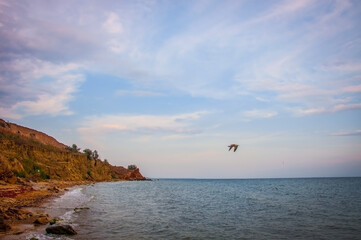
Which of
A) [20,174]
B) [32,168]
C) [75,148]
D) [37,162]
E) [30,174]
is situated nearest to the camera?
[20,174]

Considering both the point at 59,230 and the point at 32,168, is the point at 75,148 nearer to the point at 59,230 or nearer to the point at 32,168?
the point at 32,168

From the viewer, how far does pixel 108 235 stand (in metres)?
18.3

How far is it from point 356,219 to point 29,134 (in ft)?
482

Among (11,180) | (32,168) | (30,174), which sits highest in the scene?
(32,168)

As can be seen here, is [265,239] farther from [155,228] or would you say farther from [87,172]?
[87,172]

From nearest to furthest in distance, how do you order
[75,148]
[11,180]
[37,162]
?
[11,180] < [37,162] < [75,148]

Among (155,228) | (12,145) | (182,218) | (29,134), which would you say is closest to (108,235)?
(155,228)

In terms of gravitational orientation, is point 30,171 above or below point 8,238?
above

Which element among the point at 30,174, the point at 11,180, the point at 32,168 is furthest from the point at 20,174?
the point at 32,168

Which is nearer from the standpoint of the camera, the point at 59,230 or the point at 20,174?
the point at 59,230

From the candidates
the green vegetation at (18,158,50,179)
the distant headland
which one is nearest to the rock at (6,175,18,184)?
the distant headland

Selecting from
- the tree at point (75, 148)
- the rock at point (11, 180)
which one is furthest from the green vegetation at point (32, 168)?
the tree at point (75, 148)

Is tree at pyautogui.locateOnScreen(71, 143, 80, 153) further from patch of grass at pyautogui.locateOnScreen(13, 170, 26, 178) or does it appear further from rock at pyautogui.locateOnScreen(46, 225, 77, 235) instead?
rock at pyautogui.locateOnScreen(46, 225, 77, 235)

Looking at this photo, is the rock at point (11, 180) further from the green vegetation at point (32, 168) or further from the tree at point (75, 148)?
the tree at point (75, 148)
